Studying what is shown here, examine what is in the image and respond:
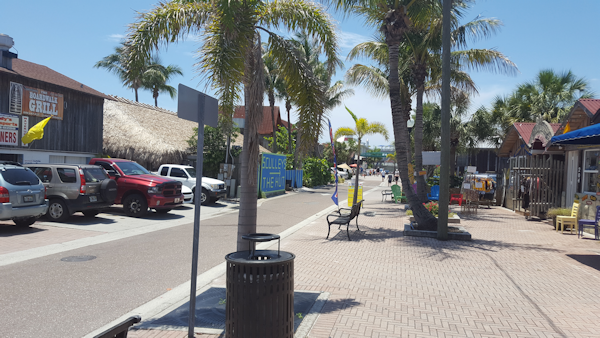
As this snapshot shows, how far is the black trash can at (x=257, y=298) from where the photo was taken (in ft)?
13.2

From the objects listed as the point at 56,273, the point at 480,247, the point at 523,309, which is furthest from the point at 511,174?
the point at 56,273

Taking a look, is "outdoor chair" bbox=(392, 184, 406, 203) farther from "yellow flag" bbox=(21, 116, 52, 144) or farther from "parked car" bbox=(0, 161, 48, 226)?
"yellow flag" bbox=(21, 116, 52, 144)

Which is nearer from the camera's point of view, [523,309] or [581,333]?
[581,333]

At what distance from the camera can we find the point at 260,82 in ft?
21.4

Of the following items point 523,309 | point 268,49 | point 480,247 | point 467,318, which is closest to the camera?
point 467,318

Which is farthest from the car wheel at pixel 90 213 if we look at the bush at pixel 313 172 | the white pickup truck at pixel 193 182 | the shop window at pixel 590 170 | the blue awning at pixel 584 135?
the bush at pixel 313 172

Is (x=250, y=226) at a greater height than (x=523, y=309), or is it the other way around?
(x=250, y=226)

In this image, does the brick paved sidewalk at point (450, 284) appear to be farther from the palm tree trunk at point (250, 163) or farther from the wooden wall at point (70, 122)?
the wooden wall at point (70, 122)

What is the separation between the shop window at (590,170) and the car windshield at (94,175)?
16.1 m

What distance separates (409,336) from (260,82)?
13.3 ft

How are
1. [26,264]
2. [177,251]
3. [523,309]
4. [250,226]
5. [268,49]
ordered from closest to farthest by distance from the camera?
1. [523,309]
2. [250,226]
3. [268,49]
4. [26,264]
5. [177,251]

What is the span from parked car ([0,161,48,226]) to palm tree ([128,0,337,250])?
6.59 meters

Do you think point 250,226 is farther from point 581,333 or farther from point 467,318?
point 581,333

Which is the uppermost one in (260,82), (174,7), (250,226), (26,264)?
(174,7)
